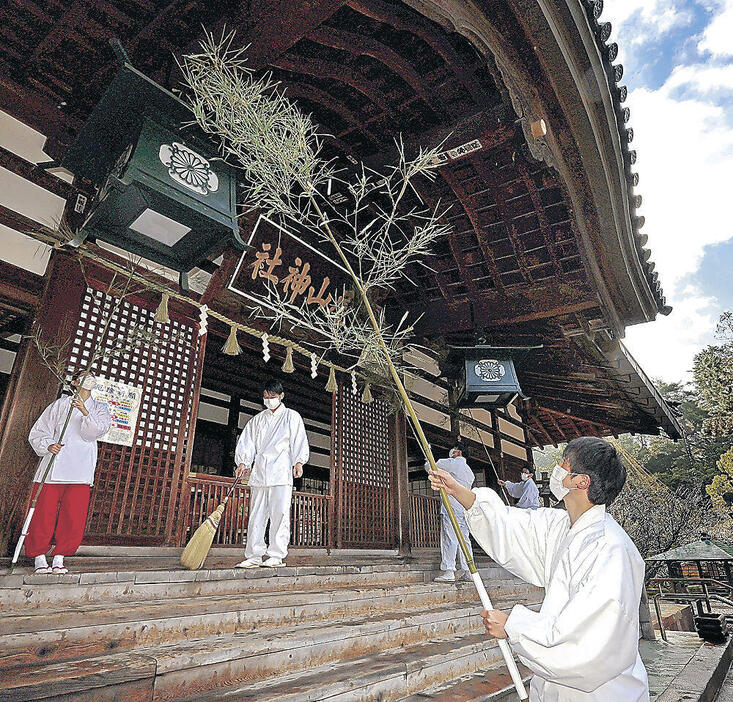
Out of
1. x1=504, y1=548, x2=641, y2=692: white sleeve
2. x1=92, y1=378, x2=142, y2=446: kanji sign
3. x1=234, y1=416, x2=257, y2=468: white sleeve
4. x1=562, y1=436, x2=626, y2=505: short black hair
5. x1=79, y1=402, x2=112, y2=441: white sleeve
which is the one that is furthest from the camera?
x1=234, y1=416, x2=257, y2=468: white sleeve

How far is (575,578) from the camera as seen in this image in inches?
62.4

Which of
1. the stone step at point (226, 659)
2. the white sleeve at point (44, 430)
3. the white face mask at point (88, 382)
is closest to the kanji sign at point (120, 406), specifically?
the white face mask at point (88, 382)

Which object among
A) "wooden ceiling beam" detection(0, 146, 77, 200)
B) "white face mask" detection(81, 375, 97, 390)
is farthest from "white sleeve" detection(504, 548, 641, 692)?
"wooden ceiling beam" detection(0, 146, 77, 200)

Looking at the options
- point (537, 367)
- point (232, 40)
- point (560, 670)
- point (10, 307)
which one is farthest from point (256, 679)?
point (537, 367)

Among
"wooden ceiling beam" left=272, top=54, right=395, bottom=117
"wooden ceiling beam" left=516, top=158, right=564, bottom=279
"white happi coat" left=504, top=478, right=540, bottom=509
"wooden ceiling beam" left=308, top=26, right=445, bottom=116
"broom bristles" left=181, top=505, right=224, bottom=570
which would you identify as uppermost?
"wooden ceiling beam" left=272, top=54, right=395, bottom=117

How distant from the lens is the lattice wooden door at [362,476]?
665 cm

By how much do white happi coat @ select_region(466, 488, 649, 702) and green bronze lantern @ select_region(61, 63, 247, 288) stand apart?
317 centimetres

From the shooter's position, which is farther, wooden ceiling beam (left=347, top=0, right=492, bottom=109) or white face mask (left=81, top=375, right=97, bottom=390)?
white face mask (left=81, top=375, right=97, bottom=390)

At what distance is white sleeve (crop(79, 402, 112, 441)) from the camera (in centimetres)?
388

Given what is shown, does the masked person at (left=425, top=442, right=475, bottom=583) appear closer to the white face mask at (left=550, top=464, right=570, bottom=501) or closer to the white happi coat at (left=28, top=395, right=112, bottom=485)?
the white face mask at (left=550, top=464, right=570, bottom=501)

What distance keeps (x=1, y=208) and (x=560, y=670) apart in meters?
5.16

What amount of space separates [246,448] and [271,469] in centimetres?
44

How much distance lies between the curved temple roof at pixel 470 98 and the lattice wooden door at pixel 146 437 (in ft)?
6.39

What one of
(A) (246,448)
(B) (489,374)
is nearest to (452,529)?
(B) (489,374)
